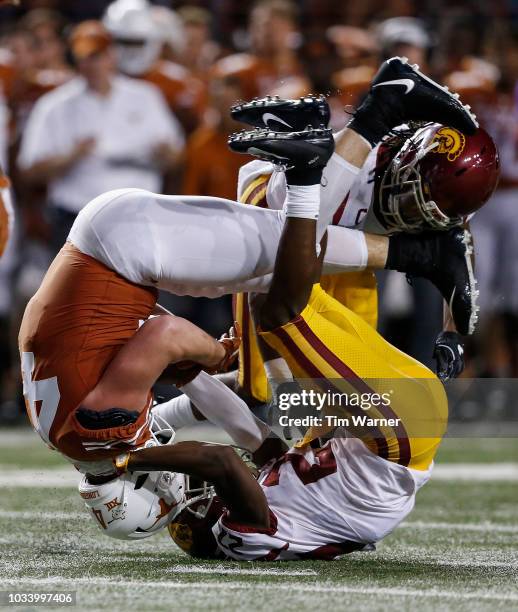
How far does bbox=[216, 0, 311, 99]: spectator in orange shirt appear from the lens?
7.08 m

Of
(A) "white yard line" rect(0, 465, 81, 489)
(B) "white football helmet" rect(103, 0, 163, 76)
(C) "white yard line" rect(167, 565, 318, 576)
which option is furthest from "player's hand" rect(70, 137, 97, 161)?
(C) "white yard line" rect(167, 565, 318, 576)

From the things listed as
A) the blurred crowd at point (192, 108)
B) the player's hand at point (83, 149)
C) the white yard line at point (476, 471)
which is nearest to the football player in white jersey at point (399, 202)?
the white yard line at point (476, 471)

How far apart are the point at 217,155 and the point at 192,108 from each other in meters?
0.57

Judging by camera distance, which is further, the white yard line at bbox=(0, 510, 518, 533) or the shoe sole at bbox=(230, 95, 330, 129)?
the white yard line at bbox=(0, 510, 518, 533)

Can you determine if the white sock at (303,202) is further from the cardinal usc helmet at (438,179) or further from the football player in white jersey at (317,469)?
the cardinal usc helmet at (438,179)

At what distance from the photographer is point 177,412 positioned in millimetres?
3971

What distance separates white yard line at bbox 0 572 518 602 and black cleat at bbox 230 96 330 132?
3.51 feet

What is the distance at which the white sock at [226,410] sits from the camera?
143 inches

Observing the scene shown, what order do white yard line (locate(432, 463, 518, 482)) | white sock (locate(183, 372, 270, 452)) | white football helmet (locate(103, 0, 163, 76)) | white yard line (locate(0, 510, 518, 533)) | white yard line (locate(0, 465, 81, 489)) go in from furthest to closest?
white football helmet (locate(103, 0, 163, 76)), white yard line (locate(432, 463, 518, 482)), white yard line (locate(0, 465, 81, 489)), white yard line (locate(0, 510, 518, 533)), white sock (locate(183, 372, 270, 452))

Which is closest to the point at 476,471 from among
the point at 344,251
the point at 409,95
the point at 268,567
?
the point at 344,251

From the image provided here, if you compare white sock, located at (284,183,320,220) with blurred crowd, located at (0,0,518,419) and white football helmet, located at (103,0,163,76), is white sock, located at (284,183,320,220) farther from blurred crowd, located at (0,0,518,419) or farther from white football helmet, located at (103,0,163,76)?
white football helmet, located at (103,0,163,76)

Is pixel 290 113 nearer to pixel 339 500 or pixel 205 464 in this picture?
pixel 205 464

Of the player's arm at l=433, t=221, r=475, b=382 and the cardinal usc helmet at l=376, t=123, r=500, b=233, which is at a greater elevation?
the cardinal usc helmet at l=376, t=123, r=500, b=233

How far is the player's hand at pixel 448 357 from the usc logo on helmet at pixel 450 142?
52cm
